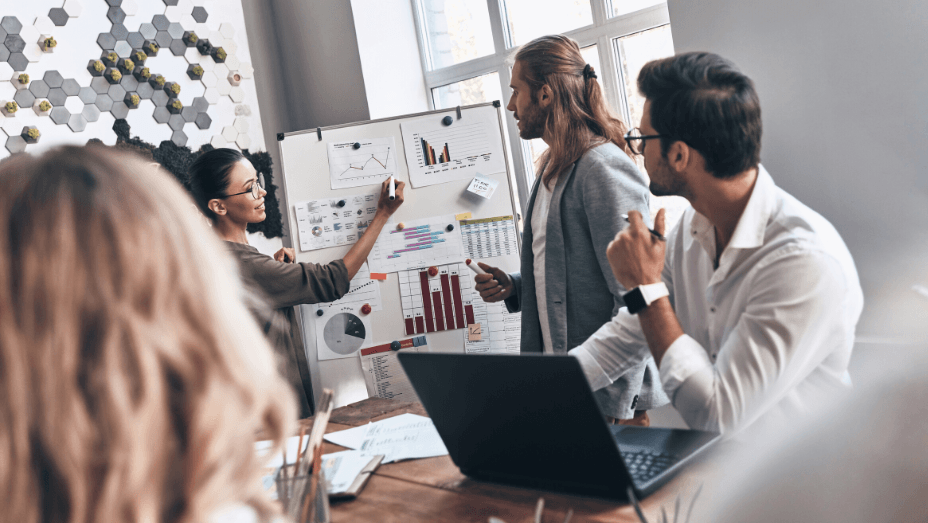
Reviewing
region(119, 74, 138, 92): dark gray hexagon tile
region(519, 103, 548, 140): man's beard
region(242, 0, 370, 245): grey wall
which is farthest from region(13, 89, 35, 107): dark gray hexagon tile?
region(519, 103, 548, 140): man's beard

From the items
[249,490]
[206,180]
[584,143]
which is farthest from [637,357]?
[206,180]

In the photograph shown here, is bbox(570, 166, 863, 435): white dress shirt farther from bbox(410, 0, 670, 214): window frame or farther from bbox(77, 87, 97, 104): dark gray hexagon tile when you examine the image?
bbox(77, 87, 97, 104): dark gray hexagon tile

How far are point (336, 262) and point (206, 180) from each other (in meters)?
0.56

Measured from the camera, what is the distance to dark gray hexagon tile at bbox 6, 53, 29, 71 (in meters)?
2.54

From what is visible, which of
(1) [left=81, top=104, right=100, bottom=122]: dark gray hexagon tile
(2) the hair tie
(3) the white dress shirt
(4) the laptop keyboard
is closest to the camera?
(4) the laptop keyboard

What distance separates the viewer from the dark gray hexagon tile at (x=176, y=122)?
3.02 metres

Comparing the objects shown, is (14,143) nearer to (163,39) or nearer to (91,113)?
(91,113)

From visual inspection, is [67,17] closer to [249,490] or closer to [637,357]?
[637,357]

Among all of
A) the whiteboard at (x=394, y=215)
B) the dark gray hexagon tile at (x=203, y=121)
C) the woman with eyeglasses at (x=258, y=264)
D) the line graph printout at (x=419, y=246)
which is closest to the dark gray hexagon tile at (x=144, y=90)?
the dark gray hexagon tile at (x=203, y=121)

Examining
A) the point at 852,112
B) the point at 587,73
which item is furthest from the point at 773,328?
the point at 587,73

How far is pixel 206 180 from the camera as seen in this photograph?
7.23 feet

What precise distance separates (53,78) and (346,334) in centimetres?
160

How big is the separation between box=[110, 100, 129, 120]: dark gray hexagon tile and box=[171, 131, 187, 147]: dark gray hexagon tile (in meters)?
0.22

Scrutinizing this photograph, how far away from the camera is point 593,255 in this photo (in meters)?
1.91
